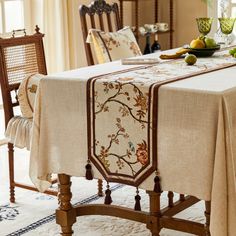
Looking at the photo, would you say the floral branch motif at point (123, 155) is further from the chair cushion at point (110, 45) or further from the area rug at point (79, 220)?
the chair cushion at point (110, 45)

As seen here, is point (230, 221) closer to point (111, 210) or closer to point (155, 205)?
point (155, 205)

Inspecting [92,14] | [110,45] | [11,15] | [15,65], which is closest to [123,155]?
[15,65]

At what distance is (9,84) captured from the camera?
354cm

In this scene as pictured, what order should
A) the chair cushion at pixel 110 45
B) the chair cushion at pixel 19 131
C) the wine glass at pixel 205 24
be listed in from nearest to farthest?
the chair cushion at pixel 19 131
the wine glass at pixel 205 24
the chair cushion at pixel 110 45

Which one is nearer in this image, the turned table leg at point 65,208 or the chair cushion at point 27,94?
the turned table leg at point 65,208

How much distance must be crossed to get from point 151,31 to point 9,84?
2.38 m

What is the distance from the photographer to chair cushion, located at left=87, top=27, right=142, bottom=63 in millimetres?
3835

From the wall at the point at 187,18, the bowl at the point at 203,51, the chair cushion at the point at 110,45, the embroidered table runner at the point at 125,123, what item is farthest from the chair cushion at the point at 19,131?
the wall at the point at 187,18

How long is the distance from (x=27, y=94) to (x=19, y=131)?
0.21 m

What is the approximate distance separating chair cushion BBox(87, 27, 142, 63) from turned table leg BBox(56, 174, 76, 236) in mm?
1140

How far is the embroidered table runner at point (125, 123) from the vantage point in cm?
254

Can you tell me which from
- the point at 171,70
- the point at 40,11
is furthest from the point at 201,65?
the point at 40,11

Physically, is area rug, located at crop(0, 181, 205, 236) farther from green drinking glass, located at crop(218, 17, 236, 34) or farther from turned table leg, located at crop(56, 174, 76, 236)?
green drinking glass, located at crop(218, 17, 236, 34)

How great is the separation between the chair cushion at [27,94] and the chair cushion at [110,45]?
1.76ft
